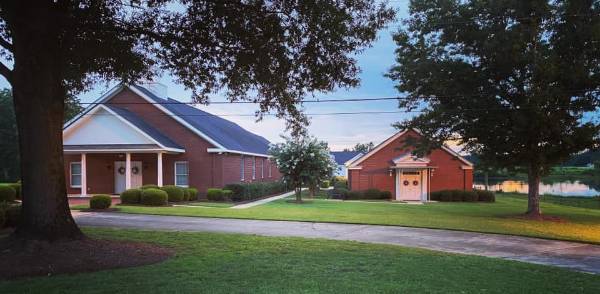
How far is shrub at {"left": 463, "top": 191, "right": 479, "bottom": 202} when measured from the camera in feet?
123

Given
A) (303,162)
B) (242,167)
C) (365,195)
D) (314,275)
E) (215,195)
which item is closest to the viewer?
(314,275)

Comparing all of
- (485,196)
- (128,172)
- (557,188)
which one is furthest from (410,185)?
(557,188)

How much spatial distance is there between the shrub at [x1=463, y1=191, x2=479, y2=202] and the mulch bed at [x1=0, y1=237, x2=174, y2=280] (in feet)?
101

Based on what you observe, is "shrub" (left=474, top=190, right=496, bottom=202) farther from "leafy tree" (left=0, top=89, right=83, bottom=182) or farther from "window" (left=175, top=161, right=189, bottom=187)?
"leafy tree" (left=0, top=89, right=83, bottom=182)

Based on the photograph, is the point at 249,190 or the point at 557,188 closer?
the point at 249,190

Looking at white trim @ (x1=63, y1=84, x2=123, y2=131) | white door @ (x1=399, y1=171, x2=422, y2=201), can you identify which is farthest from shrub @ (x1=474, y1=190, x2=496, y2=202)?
white trim @ (x1=63, y1=84, x2=123, y2=131)

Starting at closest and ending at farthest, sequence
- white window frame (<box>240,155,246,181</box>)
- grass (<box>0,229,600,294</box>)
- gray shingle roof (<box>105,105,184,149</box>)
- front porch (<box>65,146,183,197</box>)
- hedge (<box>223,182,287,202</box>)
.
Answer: grass (<box>0,229,600,294</box>) → gray shingle roof (<box>105,105,184,149</box>) → hedge (<box>223,182,287,202</box>) → front porch (<box>65,146,183,197</box>) → white window frame (<box>240,155,246,181</box>)

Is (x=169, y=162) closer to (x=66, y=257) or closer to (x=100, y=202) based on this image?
(x=100, y=202)

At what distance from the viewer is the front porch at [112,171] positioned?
32500 millimetres

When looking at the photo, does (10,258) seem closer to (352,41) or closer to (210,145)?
(352,41)

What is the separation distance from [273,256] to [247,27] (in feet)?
16.1

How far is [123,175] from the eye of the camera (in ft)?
108

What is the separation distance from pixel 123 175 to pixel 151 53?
21411mm

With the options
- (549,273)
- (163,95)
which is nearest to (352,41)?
(549,273)
